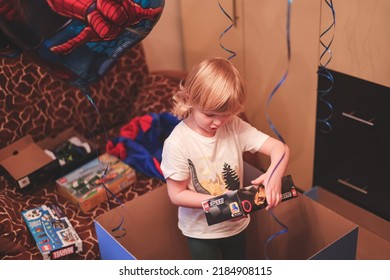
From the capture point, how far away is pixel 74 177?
7.06 feet

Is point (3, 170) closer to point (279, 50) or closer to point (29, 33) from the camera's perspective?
point (29, 33)

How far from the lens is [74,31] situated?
4.10 ft

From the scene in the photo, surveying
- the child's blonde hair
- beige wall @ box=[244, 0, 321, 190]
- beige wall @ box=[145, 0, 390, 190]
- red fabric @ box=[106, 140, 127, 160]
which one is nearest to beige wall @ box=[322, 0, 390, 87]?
beige wall @ box=[145, 0, 390, 190]

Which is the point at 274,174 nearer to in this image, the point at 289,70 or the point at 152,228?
the point at 152,228

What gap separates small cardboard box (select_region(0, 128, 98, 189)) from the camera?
206 centimetres

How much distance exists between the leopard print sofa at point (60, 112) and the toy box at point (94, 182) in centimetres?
3

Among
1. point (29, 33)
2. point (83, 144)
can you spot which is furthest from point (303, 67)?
point (29, 33)

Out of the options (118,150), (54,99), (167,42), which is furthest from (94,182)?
(167,42)

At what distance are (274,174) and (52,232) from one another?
0.87 metres

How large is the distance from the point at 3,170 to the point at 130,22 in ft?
3.52

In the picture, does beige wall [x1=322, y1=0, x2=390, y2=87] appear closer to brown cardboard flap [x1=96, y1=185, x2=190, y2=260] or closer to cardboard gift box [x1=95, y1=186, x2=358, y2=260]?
cardboard gift box [x1=95, y1=186, x2=358, y2=260]

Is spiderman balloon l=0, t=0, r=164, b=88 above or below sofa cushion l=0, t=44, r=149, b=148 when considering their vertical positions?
above

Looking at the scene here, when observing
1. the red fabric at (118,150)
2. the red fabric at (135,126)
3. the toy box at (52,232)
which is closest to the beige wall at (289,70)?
the red fabric at (135,126)

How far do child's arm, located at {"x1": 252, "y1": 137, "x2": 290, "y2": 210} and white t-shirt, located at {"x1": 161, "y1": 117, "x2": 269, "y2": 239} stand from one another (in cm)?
3
